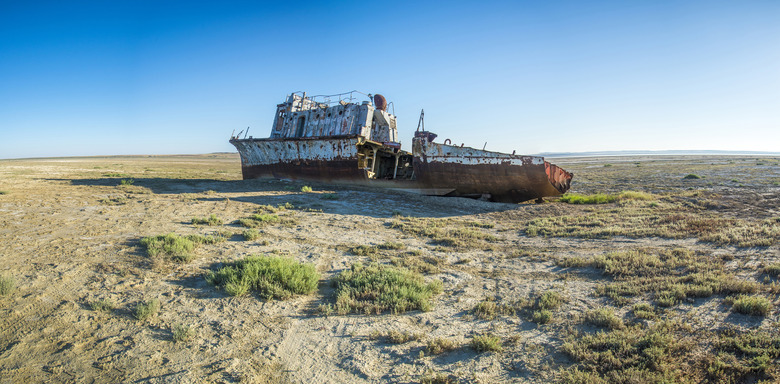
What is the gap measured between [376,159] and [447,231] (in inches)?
366

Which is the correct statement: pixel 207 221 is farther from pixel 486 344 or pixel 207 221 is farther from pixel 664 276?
pixel 664 276

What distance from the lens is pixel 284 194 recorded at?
13.2 m

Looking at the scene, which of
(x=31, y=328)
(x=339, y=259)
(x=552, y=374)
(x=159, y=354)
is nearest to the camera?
(x=552, y=374)

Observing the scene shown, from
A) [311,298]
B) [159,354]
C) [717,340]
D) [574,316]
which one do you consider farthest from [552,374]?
[159,354]

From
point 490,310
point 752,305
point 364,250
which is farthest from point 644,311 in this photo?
point 364,250

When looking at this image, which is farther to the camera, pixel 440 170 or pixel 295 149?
pixel 295 149

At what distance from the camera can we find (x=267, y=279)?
14.9 ft

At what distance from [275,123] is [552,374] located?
19.1m

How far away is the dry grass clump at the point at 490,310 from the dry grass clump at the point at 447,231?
2.75 metres

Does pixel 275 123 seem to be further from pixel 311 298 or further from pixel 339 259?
pixel 311 298

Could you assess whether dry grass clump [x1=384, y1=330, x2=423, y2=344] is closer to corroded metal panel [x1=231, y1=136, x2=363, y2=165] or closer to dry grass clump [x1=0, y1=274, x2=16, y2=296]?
dry grass clump [x1=0, y1=274, x2=16, y2=296]

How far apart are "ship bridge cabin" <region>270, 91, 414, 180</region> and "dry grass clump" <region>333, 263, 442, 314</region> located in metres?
10.5

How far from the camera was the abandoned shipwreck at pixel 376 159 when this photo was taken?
12133mm

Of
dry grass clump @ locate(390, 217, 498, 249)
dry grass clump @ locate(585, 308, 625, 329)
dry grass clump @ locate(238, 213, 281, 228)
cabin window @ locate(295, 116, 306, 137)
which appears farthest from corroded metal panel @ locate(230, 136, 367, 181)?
dry grass clump @ locate(585, 308, 625, 329)
